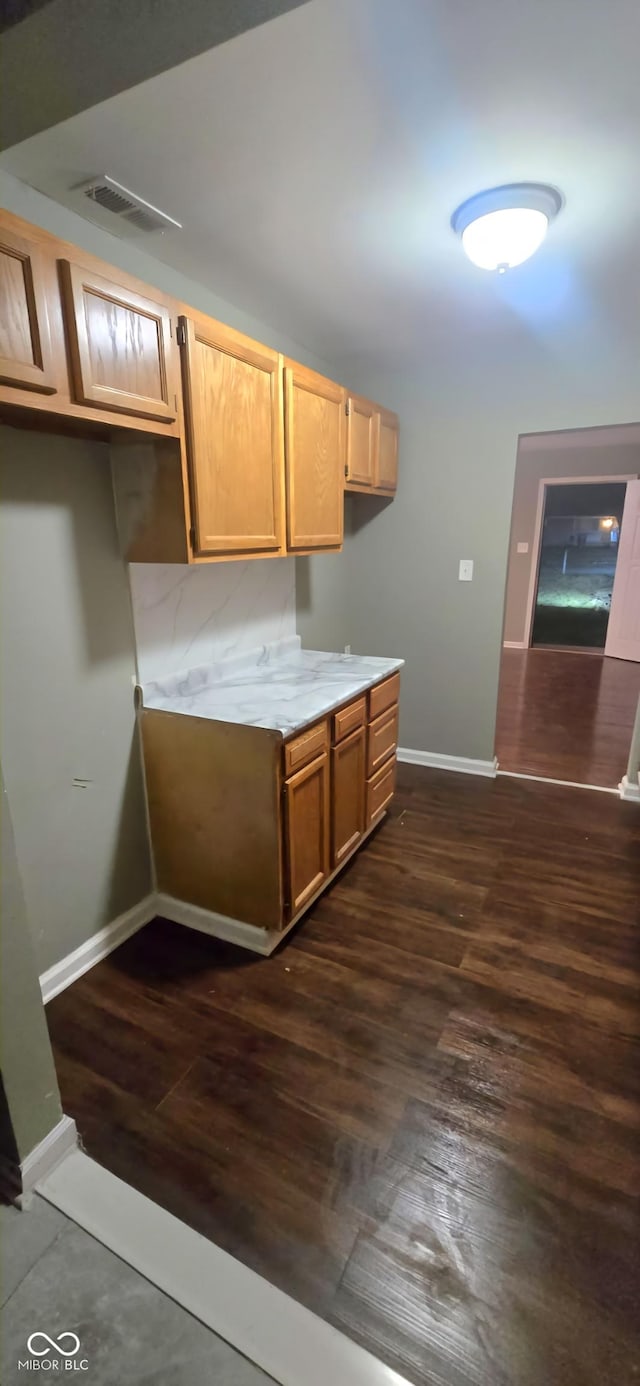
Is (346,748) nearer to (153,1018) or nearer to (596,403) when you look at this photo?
(153,1018)

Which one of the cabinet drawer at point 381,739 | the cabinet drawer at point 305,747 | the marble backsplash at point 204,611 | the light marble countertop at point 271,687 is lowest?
the cabinet drawer at point 381,739

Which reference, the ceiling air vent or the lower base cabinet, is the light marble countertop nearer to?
the lower base cabinet

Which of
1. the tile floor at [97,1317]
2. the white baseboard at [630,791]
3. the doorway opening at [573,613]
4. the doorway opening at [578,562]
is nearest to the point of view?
the tile floor at [97,1317]

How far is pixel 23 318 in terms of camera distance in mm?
1275

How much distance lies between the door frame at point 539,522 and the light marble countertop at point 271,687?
521cm

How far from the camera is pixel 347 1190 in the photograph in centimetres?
135

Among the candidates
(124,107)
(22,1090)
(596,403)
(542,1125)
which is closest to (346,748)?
(542,1125)

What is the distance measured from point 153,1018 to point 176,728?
3.03 feet

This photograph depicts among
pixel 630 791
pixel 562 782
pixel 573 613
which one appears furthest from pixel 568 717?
pixel 573 613

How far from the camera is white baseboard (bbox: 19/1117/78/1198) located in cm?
131

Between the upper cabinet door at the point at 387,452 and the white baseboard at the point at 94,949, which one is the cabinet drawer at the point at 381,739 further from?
the upper cabinet door at the point at 387,452

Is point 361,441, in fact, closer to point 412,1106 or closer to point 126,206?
point 126,206

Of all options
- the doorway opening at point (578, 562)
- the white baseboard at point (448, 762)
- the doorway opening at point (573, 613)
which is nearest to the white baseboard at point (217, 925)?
the white baseboard at point (448, 762)

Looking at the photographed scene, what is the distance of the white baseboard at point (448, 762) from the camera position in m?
3.63
